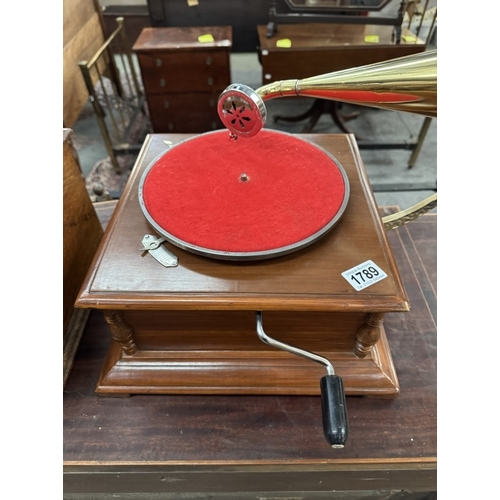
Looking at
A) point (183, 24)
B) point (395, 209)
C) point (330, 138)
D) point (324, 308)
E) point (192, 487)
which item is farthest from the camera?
point (183, 24)

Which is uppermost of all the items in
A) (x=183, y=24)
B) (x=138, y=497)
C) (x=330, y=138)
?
(x=330, y=138)

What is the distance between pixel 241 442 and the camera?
89cm

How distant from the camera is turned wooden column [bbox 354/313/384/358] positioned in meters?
0.81

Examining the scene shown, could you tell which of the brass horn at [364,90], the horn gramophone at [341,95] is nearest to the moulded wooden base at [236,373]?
the horn gramophone at [341,95]

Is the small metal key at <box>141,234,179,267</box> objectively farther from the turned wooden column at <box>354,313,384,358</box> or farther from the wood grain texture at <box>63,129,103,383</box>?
the turned wooden column at <box>354,313,384,358</box>

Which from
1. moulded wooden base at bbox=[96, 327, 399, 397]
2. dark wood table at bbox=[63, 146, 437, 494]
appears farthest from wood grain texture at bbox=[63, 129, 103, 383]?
moulded wooden base at bbox=[96, 327, 399, 397]

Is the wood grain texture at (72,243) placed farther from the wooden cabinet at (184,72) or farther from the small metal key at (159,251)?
the wooden cabinet at (184,72)

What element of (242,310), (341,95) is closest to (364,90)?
(341,95)

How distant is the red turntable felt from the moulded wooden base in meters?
0.29

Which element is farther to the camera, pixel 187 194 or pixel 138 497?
pixel 138 497

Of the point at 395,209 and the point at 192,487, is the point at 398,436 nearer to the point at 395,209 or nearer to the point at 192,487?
the point at 192,487

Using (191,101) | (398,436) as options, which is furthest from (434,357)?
(191,101)

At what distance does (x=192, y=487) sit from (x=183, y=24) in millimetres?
2976

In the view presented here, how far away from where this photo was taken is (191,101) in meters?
2.38
